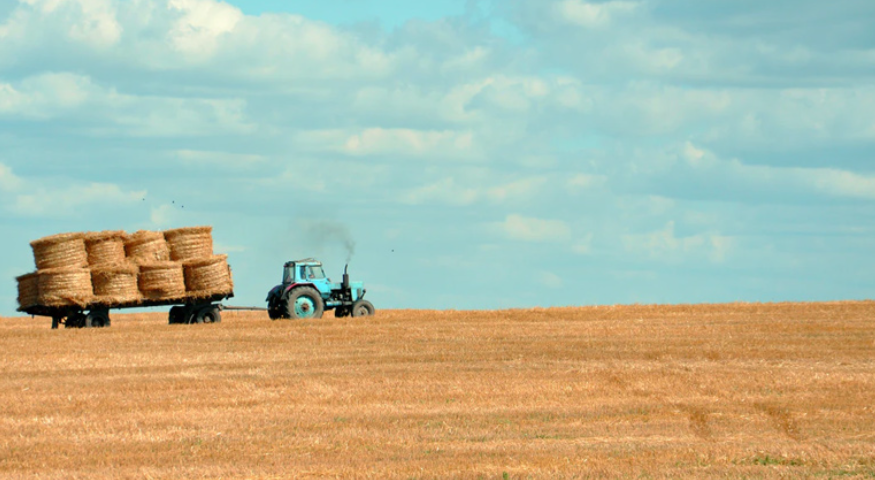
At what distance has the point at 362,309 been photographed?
3256 cm

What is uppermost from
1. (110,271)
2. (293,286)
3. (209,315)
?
(110,271)

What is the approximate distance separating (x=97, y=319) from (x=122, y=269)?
191 centimetres

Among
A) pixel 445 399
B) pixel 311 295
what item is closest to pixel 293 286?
pixel 311 295

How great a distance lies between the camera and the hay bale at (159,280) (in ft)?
98.1

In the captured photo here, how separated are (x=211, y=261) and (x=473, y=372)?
13.0 m

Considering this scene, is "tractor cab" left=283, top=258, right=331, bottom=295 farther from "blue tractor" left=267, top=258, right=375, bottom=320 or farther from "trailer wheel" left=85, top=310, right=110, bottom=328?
"trailer wheel" left=85, top=310, right=110, bottom=328

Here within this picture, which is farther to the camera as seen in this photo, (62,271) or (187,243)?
(187,243)

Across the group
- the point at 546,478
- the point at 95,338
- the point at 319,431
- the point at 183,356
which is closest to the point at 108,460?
the point at 319,431

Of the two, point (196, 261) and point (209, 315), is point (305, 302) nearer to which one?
point (209, 315)

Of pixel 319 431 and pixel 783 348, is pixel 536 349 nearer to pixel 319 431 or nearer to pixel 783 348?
pixel 783 348

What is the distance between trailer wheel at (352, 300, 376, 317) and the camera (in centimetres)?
3231

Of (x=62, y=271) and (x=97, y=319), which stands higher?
Answer: (x=62, y=271)

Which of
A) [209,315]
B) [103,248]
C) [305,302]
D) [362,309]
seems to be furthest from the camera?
[362,309]

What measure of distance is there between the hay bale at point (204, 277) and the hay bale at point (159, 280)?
20.6 inches
